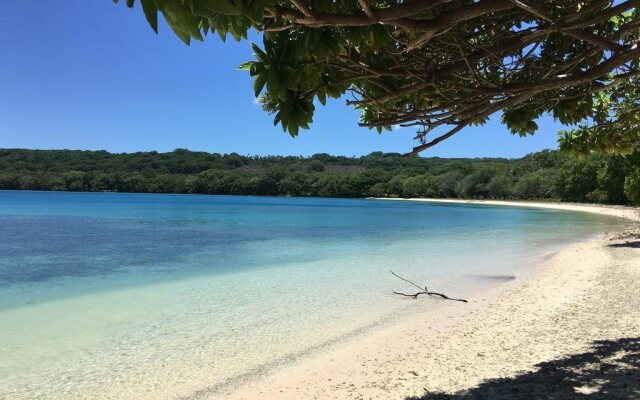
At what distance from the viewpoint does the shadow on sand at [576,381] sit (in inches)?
157

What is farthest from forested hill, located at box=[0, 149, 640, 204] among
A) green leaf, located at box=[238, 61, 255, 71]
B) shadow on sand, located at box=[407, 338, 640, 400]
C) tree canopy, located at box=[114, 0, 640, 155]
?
green leaf, located at box=[238, 61, 255, 71]

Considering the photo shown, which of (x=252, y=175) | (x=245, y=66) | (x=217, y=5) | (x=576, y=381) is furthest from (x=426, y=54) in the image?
(x=252, y=175)

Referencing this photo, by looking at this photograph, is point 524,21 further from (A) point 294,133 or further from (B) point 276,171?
(B) point 276,171

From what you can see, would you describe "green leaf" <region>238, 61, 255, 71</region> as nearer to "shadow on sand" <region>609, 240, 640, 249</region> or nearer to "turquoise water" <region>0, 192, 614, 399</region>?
"turquoise water" <region>0, 192, 614, 399</region>

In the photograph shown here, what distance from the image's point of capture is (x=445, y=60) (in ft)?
11.5

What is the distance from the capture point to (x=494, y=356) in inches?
228

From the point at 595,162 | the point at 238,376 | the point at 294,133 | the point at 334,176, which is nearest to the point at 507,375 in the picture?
the point at 238,376

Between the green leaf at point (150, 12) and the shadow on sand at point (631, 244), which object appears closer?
the green leaf at point (150, 12)

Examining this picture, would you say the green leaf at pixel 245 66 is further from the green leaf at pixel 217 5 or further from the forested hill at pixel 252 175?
the forested hill at pixel 252 175

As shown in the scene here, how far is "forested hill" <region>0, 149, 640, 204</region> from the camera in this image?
97.0m

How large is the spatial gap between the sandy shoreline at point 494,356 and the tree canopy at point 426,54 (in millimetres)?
2357

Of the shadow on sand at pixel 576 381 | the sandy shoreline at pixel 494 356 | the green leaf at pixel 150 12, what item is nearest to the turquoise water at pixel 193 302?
the sandy shoreline at pixel 494 356

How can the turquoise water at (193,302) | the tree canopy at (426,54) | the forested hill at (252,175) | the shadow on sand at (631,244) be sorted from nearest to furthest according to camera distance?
the tree canopy at (426,54) < the turquoise water at (193,302) < the shadow on sand at (631,244) < the forested hill at (252,175)

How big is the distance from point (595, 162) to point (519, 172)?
35.0 metres
